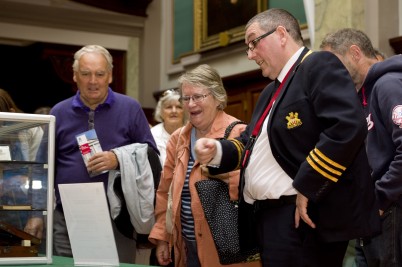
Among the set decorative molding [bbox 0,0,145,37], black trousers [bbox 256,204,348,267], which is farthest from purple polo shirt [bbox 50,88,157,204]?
decorative molding [bbox 0,0,145,37]

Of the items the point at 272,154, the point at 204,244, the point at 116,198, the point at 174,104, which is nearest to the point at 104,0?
the point at 174,104

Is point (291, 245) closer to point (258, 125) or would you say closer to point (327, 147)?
point (327, 147)

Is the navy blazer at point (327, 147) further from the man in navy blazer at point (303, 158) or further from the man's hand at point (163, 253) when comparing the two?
the man's hand at point (163, 253)

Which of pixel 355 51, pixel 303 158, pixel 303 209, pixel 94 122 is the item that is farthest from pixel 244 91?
pixel 303 209

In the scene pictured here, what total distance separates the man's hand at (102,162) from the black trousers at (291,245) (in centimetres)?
137

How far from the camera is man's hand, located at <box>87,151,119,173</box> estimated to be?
390 centimetres

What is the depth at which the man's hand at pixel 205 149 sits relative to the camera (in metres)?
2.80

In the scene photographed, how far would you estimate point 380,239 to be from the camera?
331cm

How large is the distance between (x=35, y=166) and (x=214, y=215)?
0.77 metres

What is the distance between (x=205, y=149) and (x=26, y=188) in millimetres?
821

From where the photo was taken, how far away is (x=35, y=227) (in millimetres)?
3121

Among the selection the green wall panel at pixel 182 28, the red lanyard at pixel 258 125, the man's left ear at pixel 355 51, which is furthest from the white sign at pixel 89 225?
the green wall panel at pixel 182 28

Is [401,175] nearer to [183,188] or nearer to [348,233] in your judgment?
[348,233]

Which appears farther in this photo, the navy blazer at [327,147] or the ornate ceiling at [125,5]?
the ornate ceiling at [125,5]
